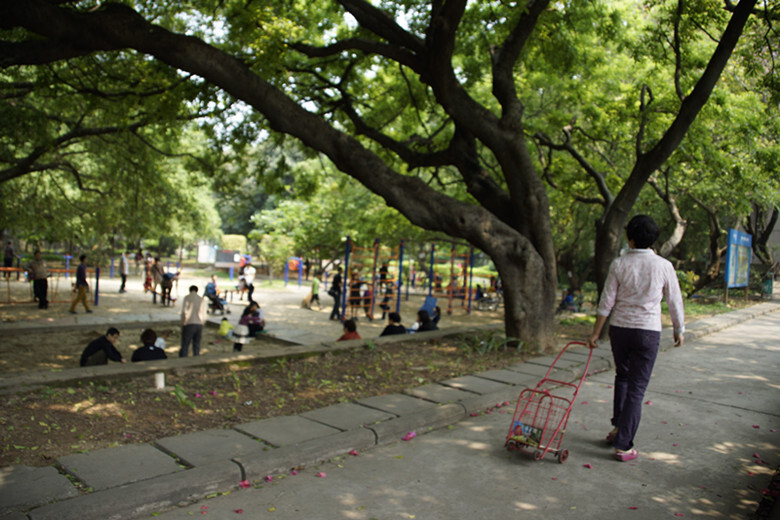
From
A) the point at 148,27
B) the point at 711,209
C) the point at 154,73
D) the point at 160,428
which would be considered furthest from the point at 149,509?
the point at 711,209

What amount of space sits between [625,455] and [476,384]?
2358 mm

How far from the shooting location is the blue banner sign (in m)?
16.5

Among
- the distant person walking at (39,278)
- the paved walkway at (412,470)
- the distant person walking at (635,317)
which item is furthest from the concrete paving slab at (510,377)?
the distant person walking at (39,278)

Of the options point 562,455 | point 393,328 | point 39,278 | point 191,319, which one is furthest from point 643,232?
point 39,278

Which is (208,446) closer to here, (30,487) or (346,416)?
(30,487)

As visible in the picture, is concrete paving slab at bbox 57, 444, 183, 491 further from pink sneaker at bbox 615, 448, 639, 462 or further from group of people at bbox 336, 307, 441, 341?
group of people at bbox 336, 307, 441, 341

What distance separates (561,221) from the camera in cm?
2191

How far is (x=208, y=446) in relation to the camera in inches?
173

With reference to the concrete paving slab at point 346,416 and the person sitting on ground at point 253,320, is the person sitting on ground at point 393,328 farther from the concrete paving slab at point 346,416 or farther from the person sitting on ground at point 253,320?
the concrete paving slab at point 346,416

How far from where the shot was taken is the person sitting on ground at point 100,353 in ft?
23.6

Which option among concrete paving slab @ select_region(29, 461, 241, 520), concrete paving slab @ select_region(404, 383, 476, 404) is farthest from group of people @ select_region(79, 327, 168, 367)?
concrete paving slab @ select_region(29, 461, 241, 520)

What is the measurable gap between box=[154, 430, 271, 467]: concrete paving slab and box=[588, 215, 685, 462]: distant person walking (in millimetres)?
2871

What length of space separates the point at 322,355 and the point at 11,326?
8.51 m

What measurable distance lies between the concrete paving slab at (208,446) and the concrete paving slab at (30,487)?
2.53 ft
